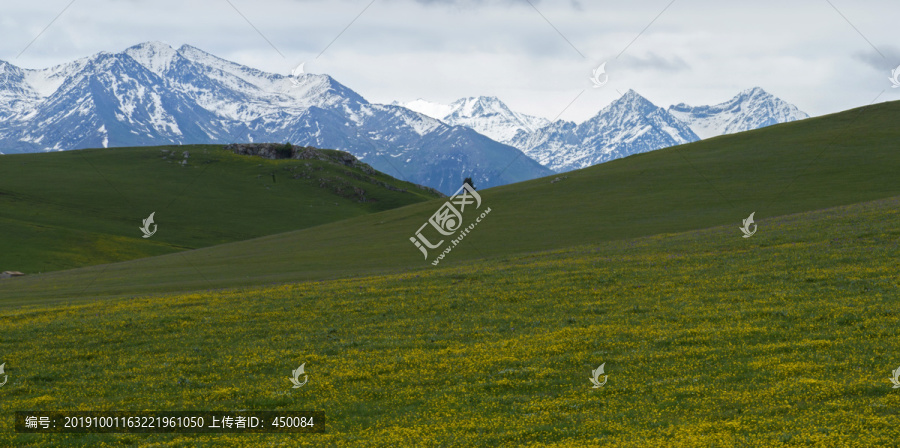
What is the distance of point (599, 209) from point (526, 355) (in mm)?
72269

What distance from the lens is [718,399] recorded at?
19172mm

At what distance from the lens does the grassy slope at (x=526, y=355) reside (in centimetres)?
1812

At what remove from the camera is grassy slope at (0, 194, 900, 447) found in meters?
18.1

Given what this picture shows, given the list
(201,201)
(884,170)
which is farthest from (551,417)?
(201,201)

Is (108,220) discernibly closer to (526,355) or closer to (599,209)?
(599,209)

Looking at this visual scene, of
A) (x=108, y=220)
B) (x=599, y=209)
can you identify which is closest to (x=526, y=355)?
(x=599, y=209)

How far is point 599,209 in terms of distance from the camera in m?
95.6

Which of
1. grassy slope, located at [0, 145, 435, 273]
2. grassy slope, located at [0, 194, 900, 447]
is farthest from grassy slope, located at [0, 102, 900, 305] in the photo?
grassy slope, located at [0, 145, 435, 273]

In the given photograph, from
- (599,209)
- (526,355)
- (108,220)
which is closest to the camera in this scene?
(526,355)

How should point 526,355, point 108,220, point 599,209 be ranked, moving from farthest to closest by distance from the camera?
point 108,220 < point 599,209 < point 526,355

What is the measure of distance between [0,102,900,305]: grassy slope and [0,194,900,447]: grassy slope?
20622mm

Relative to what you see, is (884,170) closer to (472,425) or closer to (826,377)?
(826,377)

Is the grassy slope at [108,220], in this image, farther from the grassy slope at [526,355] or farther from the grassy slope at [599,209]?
the grassy slope at [526,355]

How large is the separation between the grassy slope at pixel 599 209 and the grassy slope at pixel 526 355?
2062 centimetres
